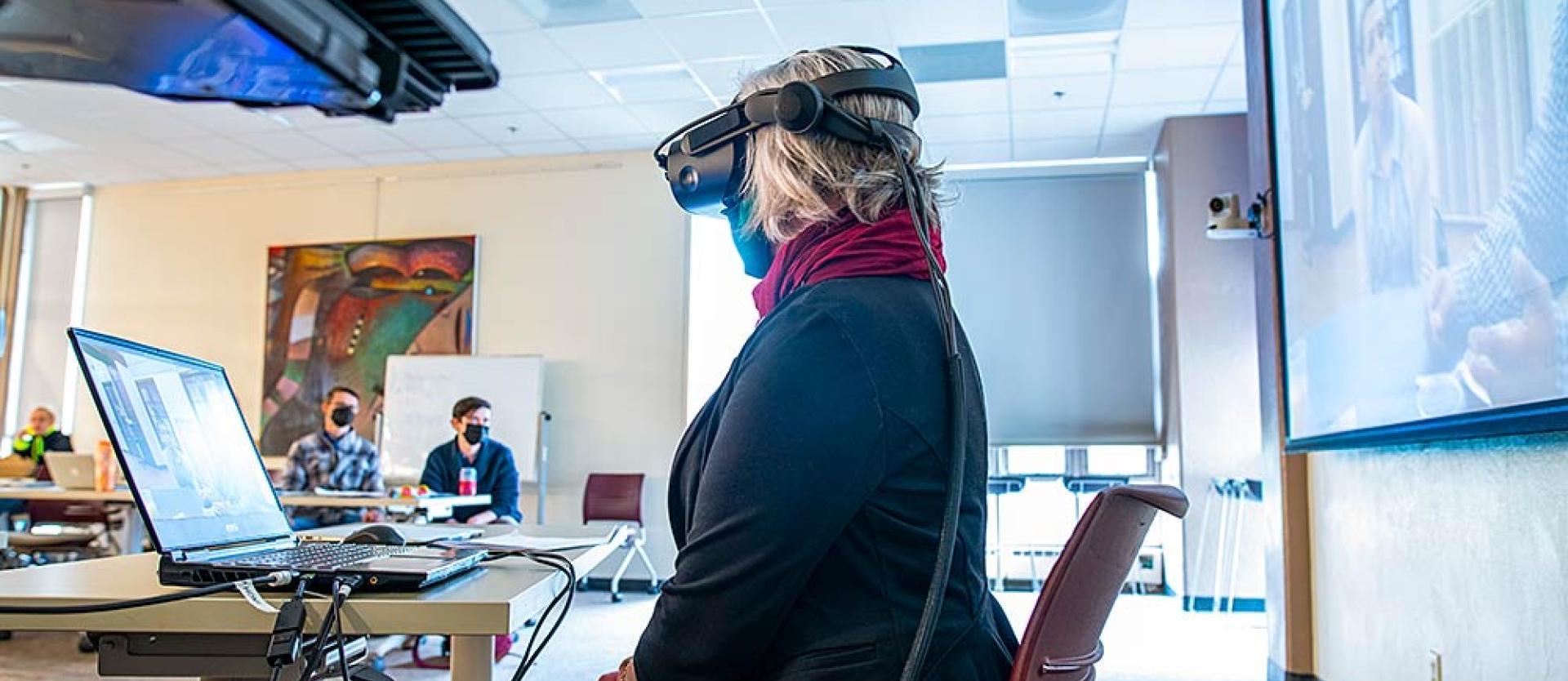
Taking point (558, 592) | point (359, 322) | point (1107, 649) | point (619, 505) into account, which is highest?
point (359, 322)

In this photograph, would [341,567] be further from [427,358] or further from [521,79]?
[427,358]

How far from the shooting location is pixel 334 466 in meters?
5.04

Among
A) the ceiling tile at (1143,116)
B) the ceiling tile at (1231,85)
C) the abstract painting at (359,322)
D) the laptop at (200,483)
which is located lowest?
the laptop at (200,483)

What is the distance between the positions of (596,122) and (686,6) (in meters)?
1.70

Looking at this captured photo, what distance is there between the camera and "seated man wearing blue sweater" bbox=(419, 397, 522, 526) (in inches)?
194

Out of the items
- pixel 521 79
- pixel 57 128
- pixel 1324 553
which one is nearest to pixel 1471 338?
pixel 1324 553

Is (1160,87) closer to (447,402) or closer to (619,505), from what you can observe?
(619,505)

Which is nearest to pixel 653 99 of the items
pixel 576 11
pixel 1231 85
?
pixel 576 11

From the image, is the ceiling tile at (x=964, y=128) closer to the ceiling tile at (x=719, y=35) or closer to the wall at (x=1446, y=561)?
the ceiling tile at (x=719, y=35)

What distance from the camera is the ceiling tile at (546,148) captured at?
646 centimetres

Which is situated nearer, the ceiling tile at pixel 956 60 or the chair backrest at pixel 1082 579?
the chair backrest at pixel 1082 579

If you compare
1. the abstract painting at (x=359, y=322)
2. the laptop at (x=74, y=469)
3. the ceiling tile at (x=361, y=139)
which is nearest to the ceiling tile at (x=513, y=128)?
the ceiling tile at (x=361, y=139)

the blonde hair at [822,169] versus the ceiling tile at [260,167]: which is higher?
the ceiling tile at [260,167]

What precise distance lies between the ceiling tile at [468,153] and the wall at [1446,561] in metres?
5.21
